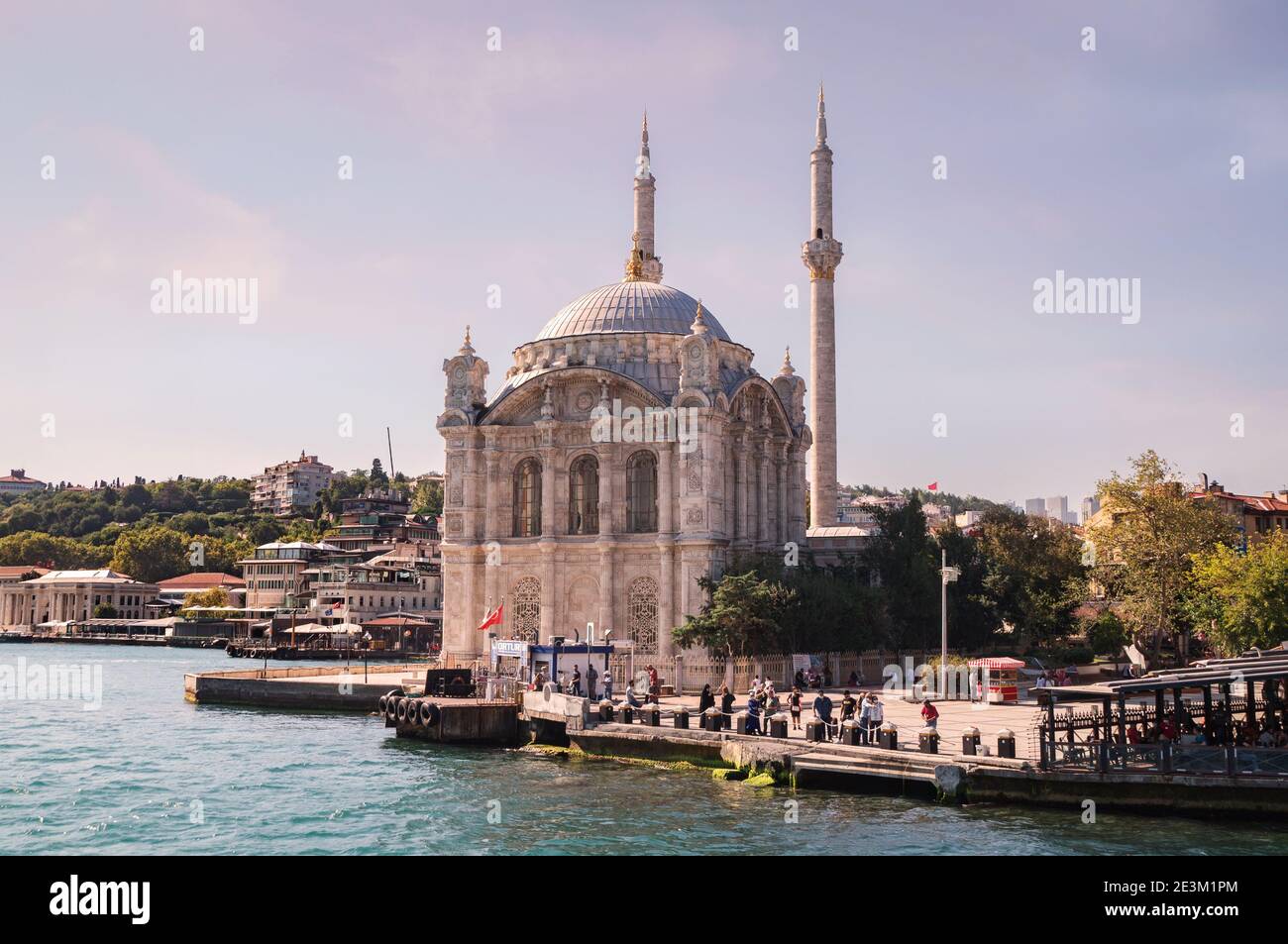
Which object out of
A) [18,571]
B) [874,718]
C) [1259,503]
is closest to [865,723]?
[874,718]

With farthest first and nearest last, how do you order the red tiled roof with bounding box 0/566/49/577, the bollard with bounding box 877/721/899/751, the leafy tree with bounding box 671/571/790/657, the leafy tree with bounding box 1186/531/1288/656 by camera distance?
the red tiled roof with bounding box 0/566/49/577, the leafy tree with bounding box 671/571/790/657, the leafy tree with bounding box 1186/531/1288/656, the bollard with bounding box 877/721/899/751

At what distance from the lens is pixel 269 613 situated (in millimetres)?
120750

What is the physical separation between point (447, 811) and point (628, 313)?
97.1 ft

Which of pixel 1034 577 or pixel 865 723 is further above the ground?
pixel 1034 577

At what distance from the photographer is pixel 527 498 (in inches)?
1973

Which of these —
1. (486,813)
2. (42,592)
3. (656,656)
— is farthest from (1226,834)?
(42,592)

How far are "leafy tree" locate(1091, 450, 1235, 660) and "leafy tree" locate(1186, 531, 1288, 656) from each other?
3.10 metres

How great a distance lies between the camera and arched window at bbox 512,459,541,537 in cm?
4984

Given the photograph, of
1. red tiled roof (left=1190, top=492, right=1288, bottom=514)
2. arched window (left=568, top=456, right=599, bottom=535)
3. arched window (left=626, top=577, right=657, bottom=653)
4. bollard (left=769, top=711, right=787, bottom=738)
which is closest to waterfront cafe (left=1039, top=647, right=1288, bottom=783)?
bollard (left=769, top=711, right=787, bottom=738)

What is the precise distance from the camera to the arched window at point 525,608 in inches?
1924

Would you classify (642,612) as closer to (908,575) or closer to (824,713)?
(908,575)

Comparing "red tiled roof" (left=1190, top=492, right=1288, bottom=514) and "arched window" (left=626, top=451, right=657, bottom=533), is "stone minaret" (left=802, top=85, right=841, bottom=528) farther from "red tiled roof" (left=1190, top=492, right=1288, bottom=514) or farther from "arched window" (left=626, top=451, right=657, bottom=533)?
"red tiled roof" (left=1190, top=492, right=1288, bottom=514)
